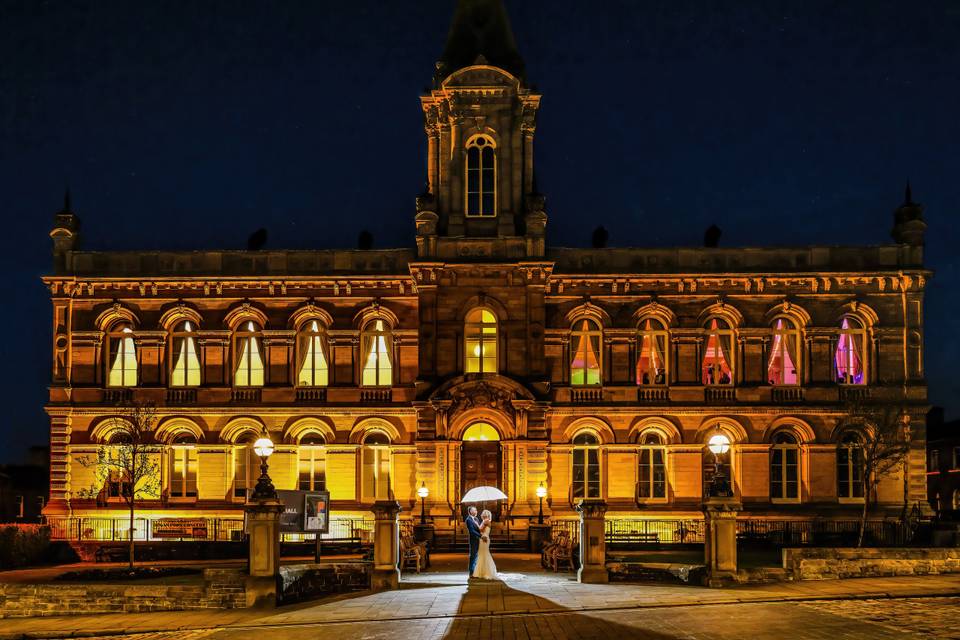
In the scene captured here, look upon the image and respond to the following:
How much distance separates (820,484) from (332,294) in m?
18.6

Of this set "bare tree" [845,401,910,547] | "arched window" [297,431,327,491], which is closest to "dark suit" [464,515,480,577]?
"bare tree" [845,401,910,547]

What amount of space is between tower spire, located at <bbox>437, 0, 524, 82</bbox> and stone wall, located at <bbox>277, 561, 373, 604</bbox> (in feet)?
71.2

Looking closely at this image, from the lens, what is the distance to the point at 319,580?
81.7 feet

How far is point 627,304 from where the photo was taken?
4134 cm

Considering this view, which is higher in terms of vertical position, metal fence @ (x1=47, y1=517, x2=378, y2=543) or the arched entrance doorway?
the arched entrance doorway

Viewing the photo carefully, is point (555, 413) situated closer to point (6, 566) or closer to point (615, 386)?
point (615, 386)

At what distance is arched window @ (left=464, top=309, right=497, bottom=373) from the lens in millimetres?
40375

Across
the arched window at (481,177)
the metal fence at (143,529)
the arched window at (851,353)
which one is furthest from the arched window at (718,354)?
the metal fence at (143,529)

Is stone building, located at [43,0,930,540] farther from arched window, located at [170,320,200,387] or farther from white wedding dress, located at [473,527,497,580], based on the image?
white wedding dress, located at [473,527,497,580]

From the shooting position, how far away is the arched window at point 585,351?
1622 inches

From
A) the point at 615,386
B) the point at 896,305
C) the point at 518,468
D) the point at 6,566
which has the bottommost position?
the point at 6,566

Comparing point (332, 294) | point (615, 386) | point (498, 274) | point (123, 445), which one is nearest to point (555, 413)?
point (615, 386)

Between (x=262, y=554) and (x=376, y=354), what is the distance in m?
19.2

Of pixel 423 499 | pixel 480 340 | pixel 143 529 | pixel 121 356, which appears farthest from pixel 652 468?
pixel 121 356
